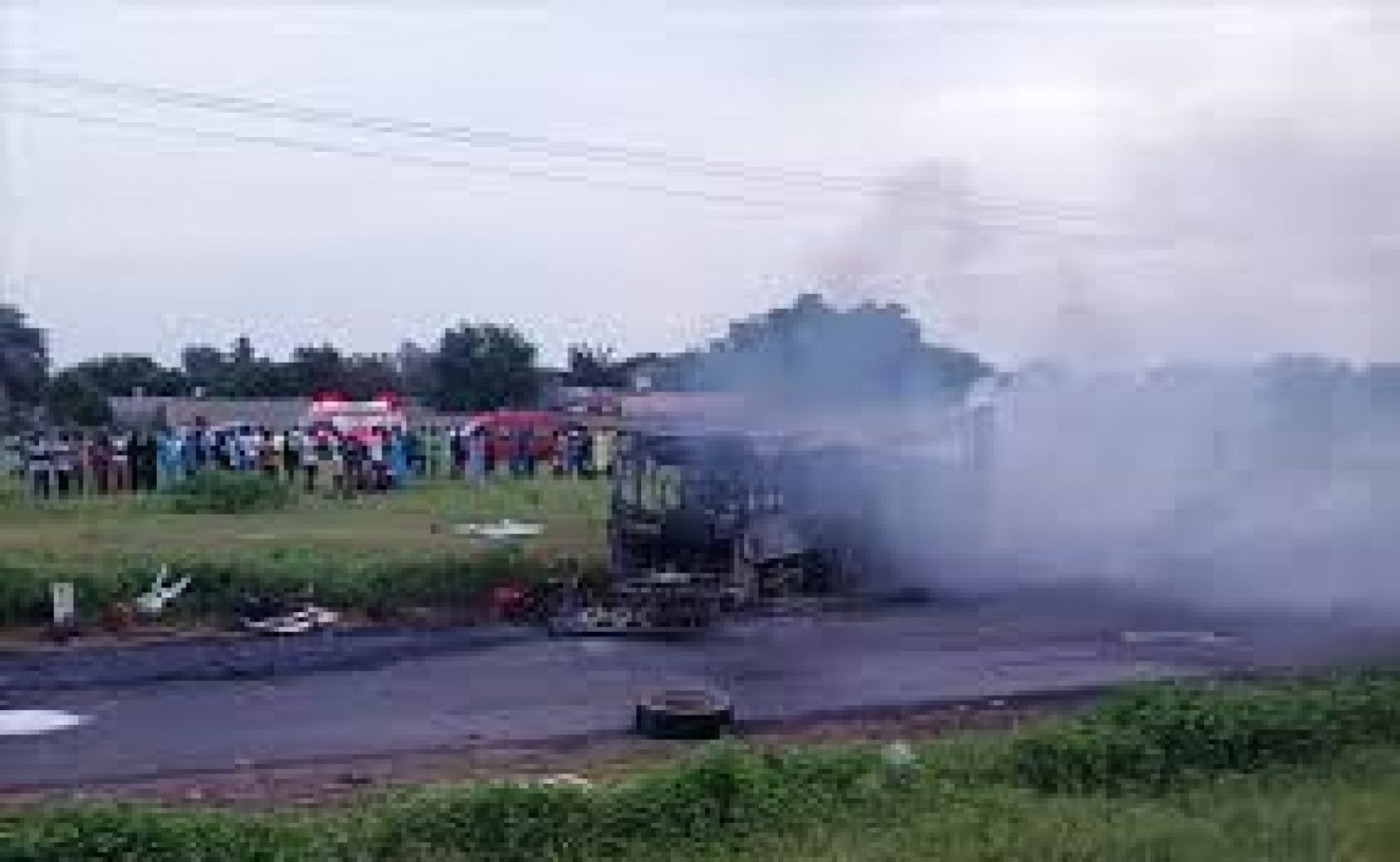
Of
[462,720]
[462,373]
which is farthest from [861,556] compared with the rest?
[462,373]

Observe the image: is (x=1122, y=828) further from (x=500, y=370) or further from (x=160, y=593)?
(x=500, y=370)

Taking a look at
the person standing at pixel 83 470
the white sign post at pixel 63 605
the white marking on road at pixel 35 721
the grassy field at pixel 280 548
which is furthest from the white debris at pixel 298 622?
the person standing at pixel 83 470

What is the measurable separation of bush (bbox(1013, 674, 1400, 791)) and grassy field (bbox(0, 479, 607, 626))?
13.1m

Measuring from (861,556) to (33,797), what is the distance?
1675 centimetres

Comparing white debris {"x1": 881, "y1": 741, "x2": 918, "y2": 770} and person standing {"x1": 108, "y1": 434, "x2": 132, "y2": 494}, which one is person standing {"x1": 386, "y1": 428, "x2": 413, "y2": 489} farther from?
white debris {"x1": 881, "y1": 741, "x2": 918, "y2": 770}

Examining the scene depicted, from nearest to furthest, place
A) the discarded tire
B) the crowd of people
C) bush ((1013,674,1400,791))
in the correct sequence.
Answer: bush ((1013,674,1400,791)) < the discarded tire < the crowd of people

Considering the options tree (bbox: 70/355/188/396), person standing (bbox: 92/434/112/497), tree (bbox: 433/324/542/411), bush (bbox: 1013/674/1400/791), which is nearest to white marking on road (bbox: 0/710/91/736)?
bush (bbox: 1013/674/1400/791)

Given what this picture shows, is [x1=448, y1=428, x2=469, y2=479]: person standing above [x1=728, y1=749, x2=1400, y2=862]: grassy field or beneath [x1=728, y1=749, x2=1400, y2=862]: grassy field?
above

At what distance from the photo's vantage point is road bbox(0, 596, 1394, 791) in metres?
19.4

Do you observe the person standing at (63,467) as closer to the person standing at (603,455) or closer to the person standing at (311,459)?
the person standing at (311,459)

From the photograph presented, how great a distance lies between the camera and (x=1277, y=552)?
111 feet

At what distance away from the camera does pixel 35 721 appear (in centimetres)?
2064

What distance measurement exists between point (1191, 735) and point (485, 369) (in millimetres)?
66439

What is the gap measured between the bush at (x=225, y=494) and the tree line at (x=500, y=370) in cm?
739
